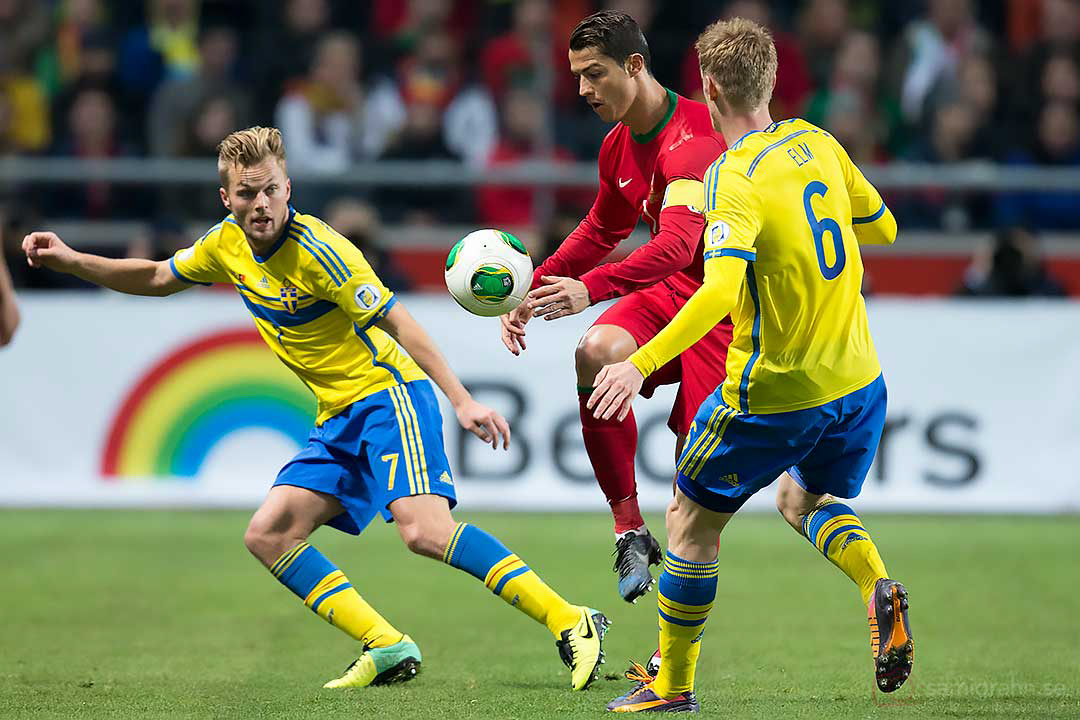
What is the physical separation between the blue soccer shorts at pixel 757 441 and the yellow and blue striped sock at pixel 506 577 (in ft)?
2.90

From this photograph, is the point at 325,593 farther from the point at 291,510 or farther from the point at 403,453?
the point at 403,453

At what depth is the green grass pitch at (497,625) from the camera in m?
5.25

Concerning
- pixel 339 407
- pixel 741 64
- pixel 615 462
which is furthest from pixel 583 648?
pixel 741 64

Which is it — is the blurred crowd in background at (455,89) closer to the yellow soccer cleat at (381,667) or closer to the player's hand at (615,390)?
the yellow soccer cleat at (381,667)

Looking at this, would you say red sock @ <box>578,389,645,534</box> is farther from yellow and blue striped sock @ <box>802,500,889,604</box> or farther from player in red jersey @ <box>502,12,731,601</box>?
yellow and blue striped sock @ <box>802,500,889,604</box>

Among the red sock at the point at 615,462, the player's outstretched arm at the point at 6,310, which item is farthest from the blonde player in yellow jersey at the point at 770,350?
the player's outstretched arm at the point at 6,310

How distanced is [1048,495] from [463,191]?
4.79m

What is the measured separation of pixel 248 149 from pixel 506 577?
1.79 metres

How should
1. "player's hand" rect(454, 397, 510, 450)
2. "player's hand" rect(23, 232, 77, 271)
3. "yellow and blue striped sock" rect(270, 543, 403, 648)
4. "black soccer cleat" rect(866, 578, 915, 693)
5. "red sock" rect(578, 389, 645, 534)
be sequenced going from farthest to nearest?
"red sock" rect(578, 389, 645, 534)
"player's hand" rect(23, 232, 77, 271)
"yellow and blue striped sock" rect(270, 543, 403, 648)
"player's hand" rect(454, 397, 510, 450)
"black soccer cleat" rect(866, 578, 915, 693)

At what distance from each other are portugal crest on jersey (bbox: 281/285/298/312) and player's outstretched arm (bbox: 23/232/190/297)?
1.54ft

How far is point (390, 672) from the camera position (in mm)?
5645

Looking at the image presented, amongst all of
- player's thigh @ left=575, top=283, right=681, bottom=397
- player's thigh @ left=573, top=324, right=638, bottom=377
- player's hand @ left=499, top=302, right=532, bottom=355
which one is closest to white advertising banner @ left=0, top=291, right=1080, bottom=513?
player's thigh @ left=575, top=283, right=681, bottom=397

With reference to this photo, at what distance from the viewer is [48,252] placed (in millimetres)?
5852

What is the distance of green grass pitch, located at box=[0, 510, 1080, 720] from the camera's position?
5.25m
